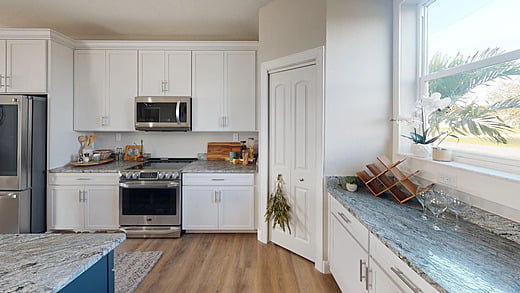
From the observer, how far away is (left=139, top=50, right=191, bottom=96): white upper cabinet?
378 centimetres

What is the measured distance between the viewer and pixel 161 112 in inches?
146

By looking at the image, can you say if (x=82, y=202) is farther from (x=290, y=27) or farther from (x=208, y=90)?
(x=290, y=27)

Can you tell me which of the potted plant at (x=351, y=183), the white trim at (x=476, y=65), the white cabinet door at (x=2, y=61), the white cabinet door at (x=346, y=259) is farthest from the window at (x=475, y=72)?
the white cabinet door at (x=2, y=61)

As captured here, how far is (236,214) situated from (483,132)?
262cm

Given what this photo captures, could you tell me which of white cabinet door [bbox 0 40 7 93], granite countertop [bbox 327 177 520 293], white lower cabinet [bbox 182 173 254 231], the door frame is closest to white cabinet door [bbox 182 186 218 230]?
white lower cabinet [bbox 182 173 254 231]

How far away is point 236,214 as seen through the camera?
347cm

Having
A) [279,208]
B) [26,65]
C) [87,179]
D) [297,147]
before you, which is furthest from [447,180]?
[26,65]

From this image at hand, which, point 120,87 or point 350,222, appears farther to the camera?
point 120,87

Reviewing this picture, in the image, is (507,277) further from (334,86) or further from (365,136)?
(334,86)

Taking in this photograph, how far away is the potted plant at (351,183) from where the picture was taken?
2300 mm

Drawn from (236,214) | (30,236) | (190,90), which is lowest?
(236,214)

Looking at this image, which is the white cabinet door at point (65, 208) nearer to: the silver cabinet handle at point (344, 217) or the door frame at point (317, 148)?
the door frame at point (317, 148)

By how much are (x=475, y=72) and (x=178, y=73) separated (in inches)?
129

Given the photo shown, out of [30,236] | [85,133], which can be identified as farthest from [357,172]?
[85,133]
